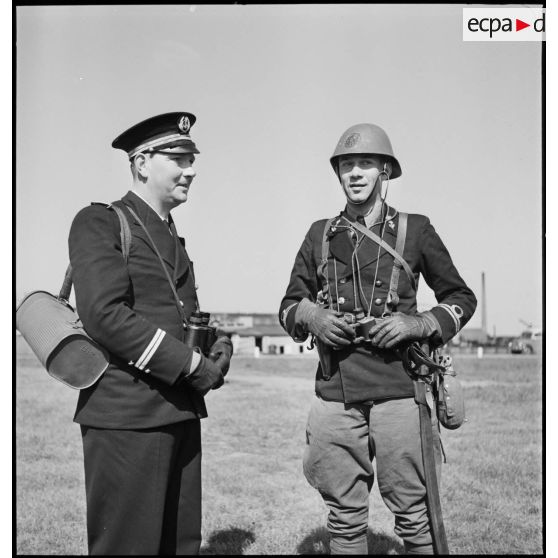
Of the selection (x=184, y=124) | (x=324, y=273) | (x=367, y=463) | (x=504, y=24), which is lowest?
(x=367, y=463)

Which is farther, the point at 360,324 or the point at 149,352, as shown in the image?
the point at 360,324

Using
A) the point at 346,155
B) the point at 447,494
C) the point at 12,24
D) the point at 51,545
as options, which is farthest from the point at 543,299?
the point at 51,545

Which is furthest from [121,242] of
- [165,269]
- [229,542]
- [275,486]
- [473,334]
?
[473,334]

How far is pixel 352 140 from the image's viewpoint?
3.90 meters

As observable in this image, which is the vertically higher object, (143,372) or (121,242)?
(121,242)

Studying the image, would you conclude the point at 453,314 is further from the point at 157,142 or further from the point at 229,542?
the point at 229,542

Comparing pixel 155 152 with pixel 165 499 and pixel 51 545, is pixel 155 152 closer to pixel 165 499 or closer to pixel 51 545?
→ pixel 165 499

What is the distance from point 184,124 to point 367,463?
224 centimetres

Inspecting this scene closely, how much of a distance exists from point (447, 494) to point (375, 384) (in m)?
3.06

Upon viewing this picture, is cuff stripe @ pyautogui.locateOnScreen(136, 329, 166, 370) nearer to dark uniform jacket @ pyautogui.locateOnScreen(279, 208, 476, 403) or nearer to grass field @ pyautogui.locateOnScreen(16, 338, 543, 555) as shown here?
dark uniform jacket @ pyautogui.locateOnScreen(279, 208, 476, 403)

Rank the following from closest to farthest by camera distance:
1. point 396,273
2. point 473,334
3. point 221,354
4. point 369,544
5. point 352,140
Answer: point 221,354 → point 396,273 → point 352,140 → point 369,544 → point 473,334

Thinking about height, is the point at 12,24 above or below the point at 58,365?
above

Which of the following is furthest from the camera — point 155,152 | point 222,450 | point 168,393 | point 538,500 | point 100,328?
point 222,450

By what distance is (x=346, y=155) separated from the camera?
12.9 feet
